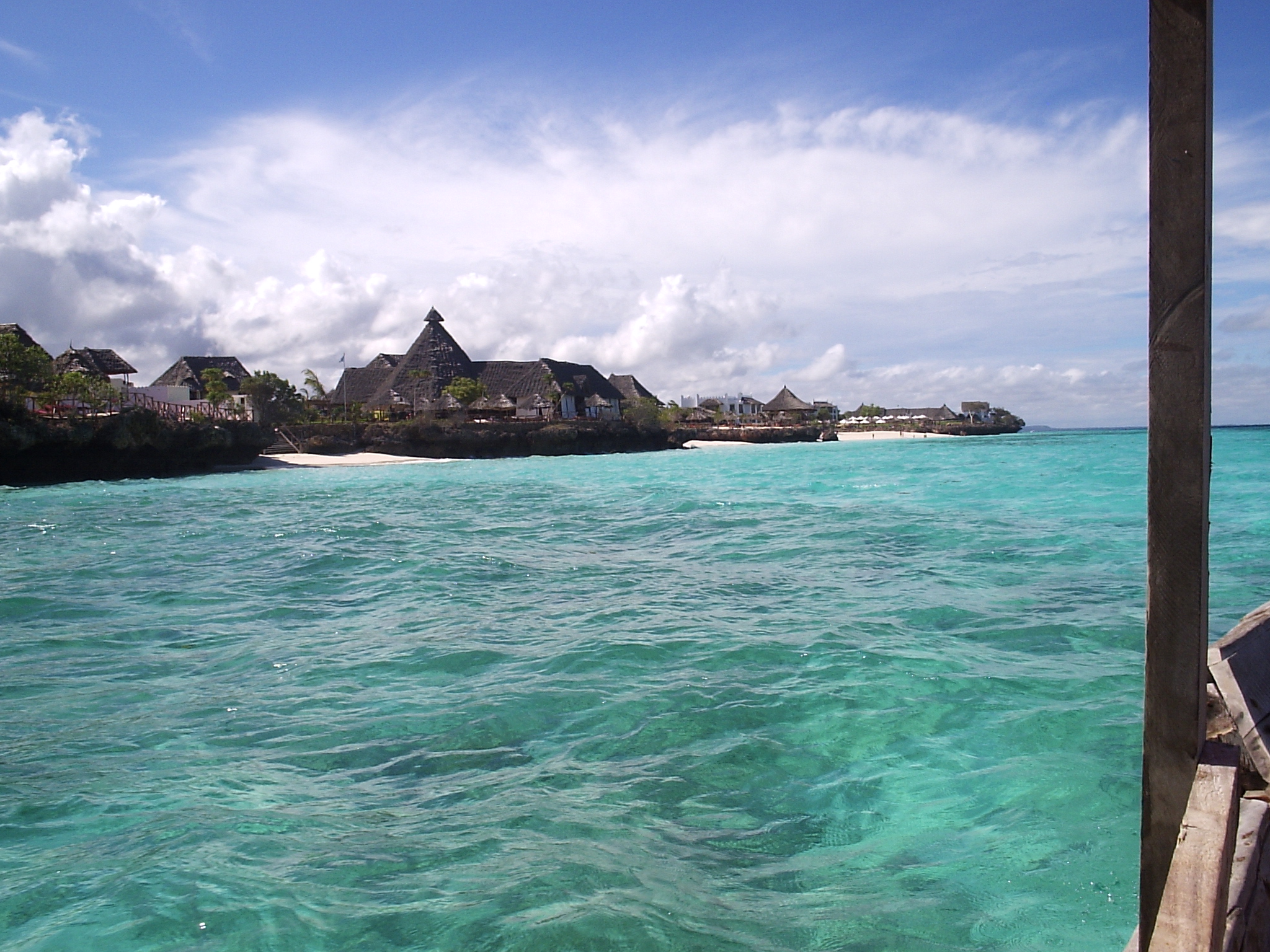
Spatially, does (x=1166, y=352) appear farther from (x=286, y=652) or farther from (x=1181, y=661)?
(x=286, y=652)

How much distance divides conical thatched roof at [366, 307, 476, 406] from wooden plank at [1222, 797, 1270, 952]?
53381 millimetres

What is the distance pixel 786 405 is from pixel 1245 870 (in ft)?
279

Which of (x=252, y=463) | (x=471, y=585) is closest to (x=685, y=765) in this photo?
(x=471, y=585)

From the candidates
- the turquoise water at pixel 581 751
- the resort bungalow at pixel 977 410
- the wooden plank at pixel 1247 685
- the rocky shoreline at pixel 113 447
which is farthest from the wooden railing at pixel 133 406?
the resort bungalow at pixel 977 410

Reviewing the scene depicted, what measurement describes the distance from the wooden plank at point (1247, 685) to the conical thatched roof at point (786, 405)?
83.5m

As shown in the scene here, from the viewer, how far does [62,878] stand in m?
3.06

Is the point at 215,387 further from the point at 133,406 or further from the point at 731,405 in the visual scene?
the point at 731,405

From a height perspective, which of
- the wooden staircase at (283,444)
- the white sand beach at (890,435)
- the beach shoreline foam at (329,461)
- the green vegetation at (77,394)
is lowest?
the beach shoreline foam at (329,461)

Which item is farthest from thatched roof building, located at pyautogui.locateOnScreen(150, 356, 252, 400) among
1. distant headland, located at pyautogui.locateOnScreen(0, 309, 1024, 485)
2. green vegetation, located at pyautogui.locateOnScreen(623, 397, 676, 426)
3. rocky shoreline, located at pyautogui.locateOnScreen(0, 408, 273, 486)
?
green vegetation, located at pyautogui.locateOnScreen(623, 397, 676, 426)

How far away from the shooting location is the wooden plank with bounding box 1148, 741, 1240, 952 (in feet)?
4.66

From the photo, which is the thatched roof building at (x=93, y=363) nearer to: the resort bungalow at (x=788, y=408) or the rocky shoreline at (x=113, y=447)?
the rocky shoreline at (x=113, y=447)

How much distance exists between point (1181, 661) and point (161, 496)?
79.3ft

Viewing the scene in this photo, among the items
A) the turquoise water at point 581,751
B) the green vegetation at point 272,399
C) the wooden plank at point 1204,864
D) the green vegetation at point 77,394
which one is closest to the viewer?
the wooden plank at point 1204,864

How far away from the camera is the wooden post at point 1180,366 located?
5.05ft
